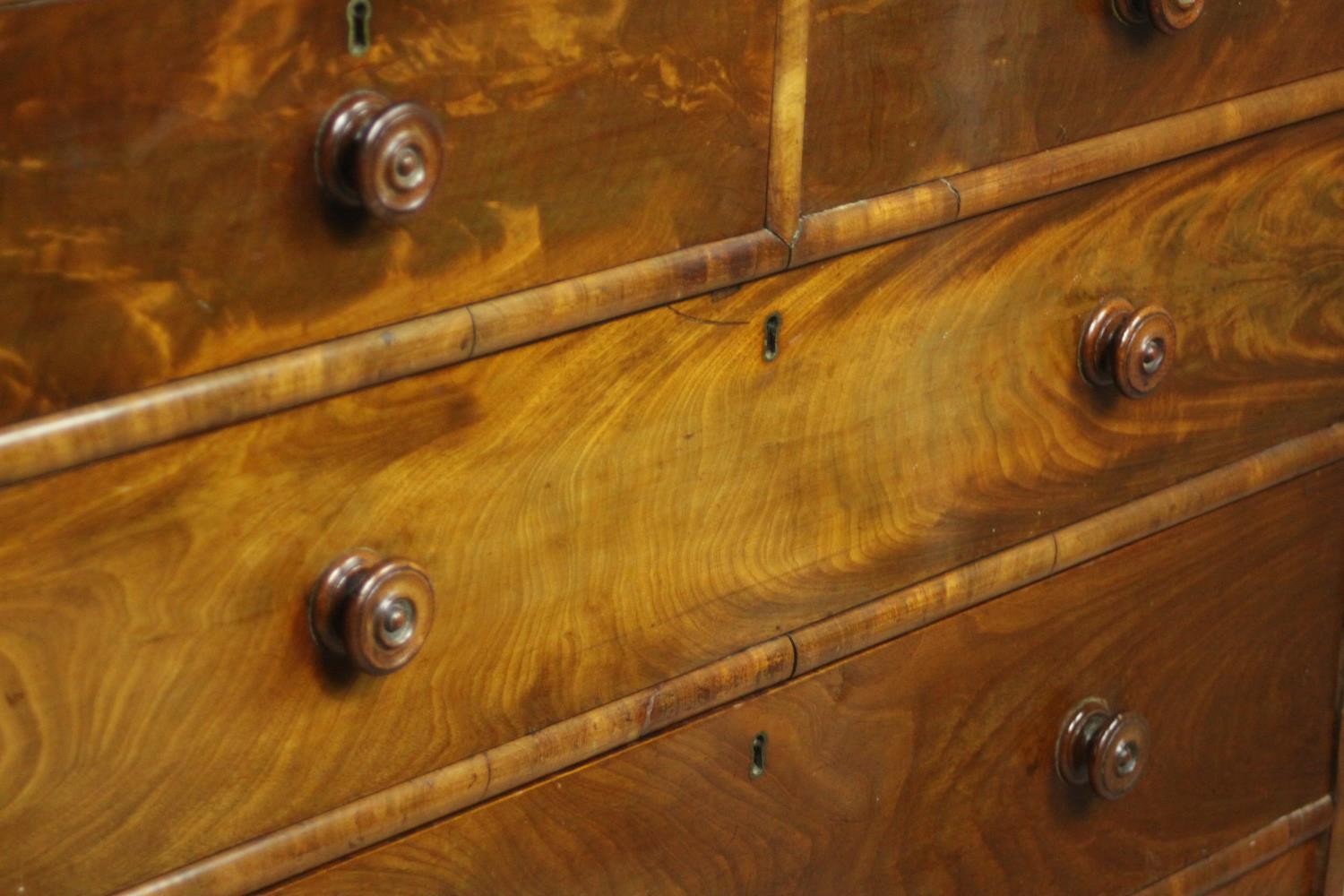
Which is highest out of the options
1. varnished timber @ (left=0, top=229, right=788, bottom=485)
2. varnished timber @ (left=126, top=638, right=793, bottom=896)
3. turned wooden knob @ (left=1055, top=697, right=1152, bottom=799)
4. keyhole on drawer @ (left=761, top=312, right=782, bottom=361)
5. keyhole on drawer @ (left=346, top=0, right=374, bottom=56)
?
keyhole on drawer @ (left=346, top=0, right=374, bottom=56)

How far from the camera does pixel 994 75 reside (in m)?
1.07

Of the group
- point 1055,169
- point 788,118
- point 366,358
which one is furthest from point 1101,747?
point 366,358

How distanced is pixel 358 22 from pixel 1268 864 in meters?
0.95

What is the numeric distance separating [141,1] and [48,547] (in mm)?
214

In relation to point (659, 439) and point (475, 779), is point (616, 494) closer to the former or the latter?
point (659, 439)

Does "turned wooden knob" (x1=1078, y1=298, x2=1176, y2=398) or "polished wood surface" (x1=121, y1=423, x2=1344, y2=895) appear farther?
"turned wooden knob" (x1=1078, y1=298, x2=1176, y2=398)

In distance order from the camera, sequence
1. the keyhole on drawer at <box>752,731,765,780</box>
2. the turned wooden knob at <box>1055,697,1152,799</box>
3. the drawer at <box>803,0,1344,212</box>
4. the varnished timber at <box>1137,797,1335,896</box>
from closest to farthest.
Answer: the drawer at <box>803,0,1344,212</box>
the keyhole on drawer at <box>752,731,765,780</box>
the turned wooden knob at <box>1055,697,1152,799</box>
the varnished timber at <box>1137,797,1335,896</box>

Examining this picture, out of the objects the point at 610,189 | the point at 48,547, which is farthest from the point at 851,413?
the point at 48,547

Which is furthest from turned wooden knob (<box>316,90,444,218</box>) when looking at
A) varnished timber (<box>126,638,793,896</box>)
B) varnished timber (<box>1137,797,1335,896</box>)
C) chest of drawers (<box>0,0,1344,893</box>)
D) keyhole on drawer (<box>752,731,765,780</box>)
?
varnished timber (<box>1137,797,1335,896</box>)

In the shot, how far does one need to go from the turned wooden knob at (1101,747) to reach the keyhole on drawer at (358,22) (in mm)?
659

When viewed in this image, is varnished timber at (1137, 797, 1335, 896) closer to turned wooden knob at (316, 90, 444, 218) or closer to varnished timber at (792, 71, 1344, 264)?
varnished timber at (792, 71, 1344, 264)

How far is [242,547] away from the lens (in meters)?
0.88

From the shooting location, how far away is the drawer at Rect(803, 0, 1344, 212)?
1017 mm

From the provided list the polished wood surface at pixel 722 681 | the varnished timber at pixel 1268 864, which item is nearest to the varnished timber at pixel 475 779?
the polished wood surface at pixel 722 681
